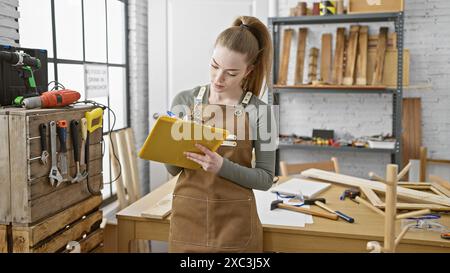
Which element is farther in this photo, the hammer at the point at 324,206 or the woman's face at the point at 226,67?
the hammer at the point at 324,206

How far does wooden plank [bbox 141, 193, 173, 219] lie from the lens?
2.02m

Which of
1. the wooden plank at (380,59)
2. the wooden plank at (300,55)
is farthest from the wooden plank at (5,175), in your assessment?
the wooden plank at (380,59)

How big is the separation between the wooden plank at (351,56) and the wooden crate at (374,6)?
0.29m

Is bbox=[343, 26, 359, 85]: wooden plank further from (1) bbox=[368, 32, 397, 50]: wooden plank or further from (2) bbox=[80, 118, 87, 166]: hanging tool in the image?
(2) bbox=[80, 118, 87, 166]: hanging tool

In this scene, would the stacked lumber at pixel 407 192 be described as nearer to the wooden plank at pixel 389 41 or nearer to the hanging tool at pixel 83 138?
the hanging tool at pixel 83 138

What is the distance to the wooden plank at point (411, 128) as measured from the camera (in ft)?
13.3

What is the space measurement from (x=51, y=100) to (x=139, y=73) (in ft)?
8.15

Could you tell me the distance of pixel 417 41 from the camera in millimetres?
4047

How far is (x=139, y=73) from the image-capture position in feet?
13.3

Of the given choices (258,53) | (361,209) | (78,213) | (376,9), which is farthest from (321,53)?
(78,213)

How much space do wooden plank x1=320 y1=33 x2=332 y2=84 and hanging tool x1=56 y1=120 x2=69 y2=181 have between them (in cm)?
299

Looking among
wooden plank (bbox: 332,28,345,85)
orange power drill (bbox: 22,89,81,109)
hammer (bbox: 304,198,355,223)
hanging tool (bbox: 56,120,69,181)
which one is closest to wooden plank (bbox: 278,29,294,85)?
wooden plank (bbox: 332,28,345,85)

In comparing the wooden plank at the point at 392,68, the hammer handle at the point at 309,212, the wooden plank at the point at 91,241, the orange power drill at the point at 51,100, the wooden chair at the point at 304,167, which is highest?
the wooden plank at the point at 392,68
